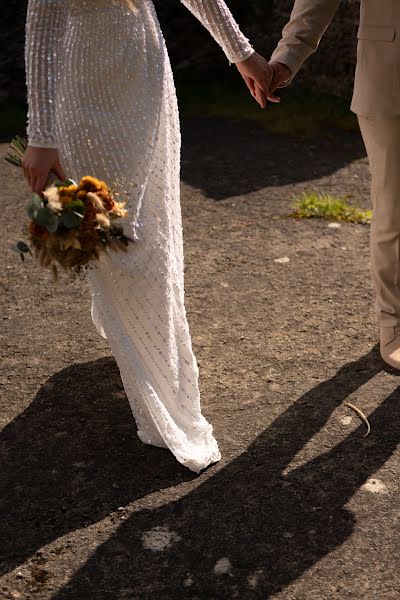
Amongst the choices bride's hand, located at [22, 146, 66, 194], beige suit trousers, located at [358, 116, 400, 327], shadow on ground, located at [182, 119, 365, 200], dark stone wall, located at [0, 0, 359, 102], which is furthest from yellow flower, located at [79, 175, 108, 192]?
dark stone wall, located at [0, 0, 359, 102]

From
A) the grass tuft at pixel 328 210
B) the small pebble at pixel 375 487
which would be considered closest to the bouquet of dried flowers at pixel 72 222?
the small pebble at pixel 375 487

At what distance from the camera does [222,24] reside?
393 cm

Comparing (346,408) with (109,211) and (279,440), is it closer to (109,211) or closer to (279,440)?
(279,440)

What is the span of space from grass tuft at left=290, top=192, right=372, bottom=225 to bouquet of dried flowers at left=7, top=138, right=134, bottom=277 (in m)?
3.17

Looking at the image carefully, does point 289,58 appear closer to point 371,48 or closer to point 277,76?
point 277,76

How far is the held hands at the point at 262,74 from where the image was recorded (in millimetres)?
4137

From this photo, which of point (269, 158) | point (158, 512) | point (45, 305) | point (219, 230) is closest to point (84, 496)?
point (158, 512)

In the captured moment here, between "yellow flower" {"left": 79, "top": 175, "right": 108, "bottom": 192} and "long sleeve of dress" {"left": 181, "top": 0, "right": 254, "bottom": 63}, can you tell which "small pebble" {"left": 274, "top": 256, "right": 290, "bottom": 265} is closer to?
"long sleeve of dress" {"left": 181, "top": 0, "right": 254, "bottom": 63}

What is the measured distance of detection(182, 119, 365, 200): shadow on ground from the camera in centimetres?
708

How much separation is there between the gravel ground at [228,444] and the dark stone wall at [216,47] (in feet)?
8.57

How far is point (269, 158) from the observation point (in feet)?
24.7

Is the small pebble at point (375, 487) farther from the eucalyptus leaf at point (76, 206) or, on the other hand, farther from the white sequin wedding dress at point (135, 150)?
the eucalyptus leaf at point (76, 206)

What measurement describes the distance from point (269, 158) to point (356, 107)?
10.1 feet

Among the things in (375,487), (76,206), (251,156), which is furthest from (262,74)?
(251,156)
